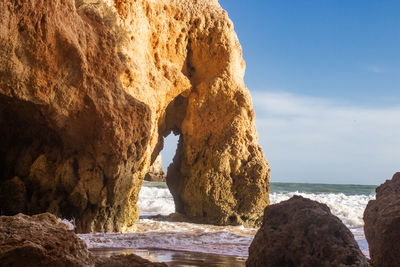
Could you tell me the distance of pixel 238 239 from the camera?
779 centimetres

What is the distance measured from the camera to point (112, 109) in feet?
25.7

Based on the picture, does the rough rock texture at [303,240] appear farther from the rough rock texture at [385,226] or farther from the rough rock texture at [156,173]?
the rough rock texture at [156,173]

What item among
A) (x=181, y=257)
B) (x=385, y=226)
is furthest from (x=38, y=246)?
(x=181, y=257)

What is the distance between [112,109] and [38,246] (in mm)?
5172

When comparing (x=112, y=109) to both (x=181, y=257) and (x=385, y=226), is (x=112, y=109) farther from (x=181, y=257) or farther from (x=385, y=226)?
(x=385, y=226)

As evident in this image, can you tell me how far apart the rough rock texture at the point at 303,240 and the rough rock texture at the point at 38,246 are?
145 cm

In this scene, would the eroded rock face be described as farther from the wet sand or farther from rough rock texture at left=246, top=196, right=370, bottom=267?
the wet sand

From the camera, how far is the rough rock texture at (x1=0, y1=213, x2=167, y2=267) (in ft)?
8.95

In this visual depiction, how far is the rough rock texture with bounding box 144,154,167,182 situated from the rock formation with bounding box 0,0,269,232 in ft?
81.7

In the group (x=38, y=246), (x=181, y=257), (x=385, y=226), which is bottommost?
(x=181, y=257)

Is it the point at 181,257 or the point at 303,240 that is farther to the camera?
the point at 181,257

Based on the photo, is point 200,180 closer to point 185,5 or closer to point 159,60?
point 159,60

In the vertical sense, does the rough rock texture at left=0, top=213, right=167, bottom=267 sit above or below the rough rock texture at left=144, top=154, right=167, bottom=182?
below

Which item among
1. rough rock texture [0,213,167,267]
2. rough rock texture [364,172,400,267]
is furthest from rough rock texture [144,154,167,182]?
rough rock texture [0,213,167,267]
